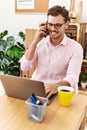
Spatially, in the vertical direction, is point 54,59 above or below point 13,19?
below

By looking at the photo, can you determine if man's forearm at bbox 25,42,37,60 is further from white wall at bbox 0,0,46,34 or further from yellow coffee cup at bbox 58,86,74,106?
white wall at bbox 0,0,46,34

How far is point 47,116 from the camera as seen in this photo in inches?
39.6

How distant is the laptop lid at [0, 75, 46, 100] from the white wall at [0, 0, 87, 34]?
6.54 feet

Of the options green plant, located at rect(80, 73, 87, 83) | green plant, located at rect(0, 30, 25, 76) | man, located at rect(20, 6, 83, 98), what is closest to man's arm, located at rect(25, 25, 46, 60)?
man, located at rect(20, 6, 83, 98)

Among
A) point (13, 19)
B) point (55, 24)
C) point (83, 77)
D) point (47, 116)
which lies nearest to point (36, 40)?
point (55, 24)

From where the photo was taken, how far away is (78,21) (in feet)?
8.21

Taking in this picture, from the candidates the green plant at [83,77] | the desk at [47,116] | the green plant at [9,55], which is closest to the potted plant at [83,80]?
the green plant at [83,77]

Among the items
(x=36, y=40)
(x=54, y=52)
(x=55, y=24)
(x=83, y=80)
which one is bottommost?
(x=83, y=80)

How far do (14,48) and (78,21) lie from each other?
3.44ft

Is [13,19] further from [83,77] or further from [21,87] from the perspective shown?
[21,87]

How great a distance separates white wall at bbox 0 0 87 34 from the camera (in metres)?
3.07

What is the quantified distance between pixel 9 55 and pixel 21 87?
188cm

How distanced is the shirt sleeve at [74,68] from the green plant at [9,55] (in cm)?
146

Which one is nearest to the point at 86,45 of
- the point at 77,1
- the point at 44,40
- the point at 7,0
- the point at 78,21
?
the point at 78,21
